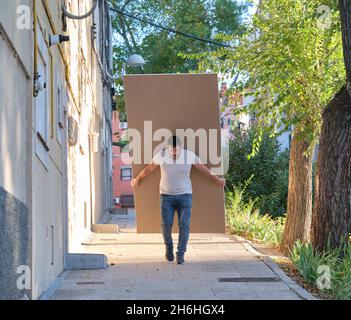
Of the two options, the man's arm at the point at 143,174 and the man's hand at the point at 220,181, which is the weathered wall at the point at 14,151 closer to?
the man's arm at the point at 143,174

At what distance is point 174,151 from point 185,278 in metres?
1.77

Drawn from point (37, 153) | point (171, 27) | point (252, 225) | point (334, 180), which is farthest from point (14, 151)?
point (171, 27)

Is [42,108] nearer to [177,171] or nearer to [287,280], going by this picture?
[177,171]

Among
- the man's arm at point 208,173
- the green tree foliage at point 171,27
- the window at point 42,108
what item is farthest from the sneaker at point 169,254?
the green tree foliage at point 171,27

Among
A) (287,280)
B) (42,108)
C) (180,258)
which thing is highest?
(42,108)

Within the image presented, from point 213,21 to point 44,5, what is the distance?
27064mm

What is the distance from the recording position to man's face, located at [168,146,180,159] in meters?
10.5

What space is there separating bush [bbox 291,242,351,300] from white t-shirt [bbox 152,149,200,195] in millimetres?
1680

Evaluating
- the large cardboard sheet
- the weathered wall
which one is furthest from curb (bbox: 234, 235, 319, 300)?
the weathered wall

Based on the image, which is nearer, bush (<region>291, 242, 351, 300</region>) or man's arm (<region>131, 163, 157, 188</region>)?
bush (<region>291, 242, 351, 300</region>)

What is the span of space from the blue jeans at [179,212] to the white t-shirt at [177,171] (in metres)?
0.08

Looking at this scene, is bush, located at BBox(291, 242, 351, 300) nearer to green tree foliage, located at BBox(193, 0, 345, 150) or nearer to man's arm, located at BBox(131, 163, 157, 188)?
man's arm, located at BBox(131, 163, 157, 188)

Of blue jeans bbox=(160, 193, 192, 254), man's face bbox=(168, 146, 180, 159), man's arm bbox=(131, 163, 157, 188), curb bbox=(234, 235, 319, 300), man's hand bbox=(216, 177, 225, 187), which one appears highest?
man's face bbox=(168, 146, 180, 159)

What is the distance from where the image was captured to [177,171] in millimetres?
10617
